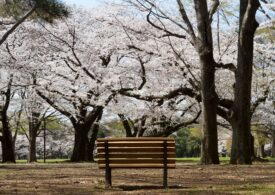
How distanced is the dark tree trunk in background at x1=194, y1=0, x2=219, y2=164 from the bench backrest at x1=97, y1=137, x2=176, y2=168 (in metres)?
5.54

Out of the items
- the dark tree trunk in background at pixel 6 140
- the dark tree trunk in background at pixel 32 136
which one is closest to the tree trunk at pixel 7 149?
the dark tree trunk in background at pixel 6 140

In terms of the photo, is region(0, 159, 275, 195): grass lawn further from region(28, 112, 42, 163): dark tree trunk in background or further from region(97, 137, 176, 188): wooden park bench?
region(28, 112, 42, 163): dark tree trunk in background

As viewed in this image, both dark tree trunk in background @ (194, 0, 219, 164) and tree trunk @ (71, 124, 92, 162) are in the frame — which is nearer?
dark tree trunk in background @ (194, 0, 219, 164)

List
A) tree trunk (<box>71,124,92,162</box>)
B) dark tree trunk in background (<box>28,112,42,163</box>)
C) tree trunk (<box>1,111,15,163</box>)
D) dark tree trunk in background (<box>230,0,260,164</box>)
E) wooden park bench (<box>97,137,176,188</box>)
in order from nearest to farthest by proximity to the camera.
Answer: wooden park bench (<box>97,137,176,188</box>), dark tree trunk in background (<box>230,0,260,164</box>), tree trunk (<box>71,124,92,162</box>), tree trunk (<box>1,111,15,163</box>), dark tree trunk in background (<box>28,112,42,163</box>)

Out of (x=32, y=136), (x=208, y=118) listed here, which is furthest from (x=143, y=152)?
(x=32, y=136)

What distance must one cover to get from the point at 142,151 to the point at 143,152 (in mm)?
25

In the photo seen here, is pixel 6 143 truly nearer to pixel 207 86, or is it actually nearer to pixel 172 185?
pixel 207 86

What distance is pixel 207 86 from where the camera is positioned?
1309cm

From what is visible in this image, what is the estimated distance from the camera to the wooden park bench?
24.0 ft

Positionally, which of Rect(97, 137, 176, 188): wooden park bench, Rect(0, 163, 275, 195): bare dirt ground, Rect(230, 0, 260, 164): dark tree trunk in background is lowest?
Rect(0, 163, 275, 195): bare dirt ground

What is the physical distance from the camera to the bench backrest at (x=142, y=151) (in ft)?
24.0

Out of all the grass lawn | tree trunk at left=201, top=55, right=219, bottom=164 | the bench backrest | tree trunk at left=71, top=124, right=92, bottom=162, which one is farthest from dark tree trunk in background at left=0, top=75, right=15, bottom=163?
the bench backrest

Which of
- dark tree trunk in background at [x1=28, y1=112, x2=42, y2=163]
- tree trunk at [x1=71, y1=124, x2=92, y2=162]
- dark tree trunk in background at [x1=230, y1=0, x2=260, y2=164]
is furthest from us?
dark tree trunk in background at [x1=28, y1=112, x2=42, y2=163]

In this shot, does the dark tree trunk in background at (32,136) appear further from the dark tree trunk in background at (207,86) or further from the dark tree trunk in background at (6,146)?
the dark tree trunk in background at (207,86)
